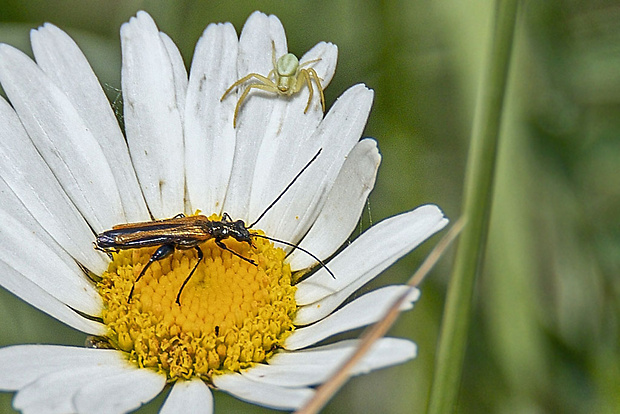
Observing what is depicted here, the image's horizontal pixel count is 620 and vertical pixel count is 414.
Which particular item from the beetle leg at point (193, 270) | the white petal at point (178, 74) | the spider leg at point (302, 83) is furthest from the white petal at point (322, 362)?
the white petal at point (178, 74)

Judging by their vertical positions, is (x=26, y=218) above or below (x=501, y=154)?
below

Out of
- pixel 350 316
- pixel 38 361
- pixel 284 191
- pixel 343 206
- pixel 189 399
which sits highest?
pixel 284 191

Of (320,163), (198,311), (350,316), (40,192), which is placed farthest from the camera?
(320,163)

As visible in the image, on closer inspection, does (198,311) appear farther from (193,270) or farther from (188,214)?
(188,214)

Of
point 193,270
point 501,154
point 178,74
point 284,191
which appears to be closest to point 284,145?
point 284,191

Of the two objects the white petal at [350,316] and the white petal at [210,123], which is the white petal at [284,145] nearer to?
the white petal at [210,123]

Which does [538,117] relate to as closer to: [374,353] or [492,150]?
[492,150]
